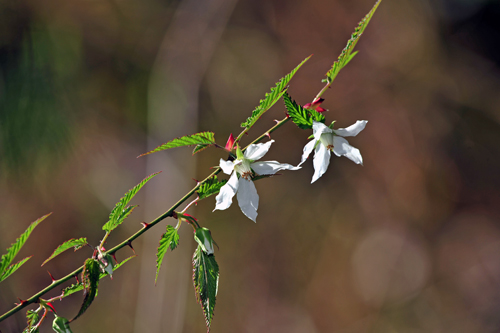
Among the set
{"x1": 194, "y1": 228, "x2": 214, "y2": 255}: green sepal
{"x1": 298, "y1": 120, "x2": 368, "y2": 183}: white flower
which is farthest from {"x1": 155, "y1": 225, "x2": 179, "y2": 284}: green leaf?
{"x1": 298, "y1": 120, "x2": 368, "y2": 183}: white flower

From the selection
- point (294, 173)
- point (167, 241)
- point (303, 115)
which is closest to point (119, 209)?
point (167, 241)

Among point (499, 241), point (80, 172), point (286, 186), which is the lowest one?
point (499, 241)

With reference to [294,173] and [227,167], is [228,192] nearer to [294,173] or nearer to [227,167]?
[227,167]

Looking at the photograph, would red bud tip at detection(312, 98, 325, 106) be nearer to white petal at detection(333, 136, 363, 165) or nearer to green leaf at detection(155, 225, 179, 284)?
white petal at detection(333, 136, 363, 165)

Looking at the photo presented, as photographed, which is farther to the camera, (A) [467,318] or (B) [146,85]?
(B) [146,85]

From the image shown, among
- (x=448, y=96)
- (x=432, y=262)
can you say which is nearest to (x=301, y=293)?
(x=432, y=262)

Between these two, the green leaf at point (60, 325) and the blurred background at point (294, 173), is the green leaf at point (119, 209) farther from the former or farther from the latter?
the blurred background at point (294, 173)

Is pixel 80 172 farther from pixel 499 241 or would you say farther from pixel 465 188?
pixel 499 241
